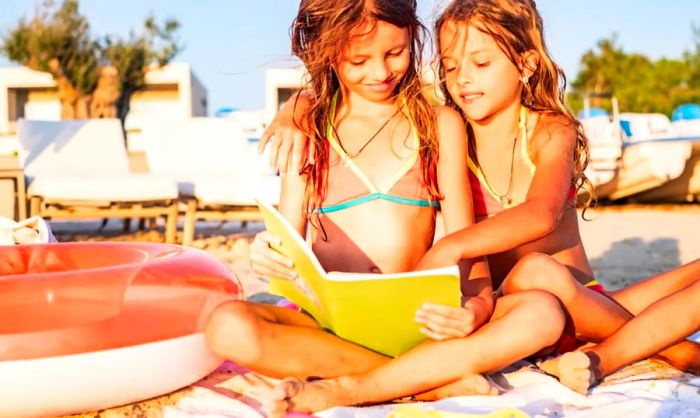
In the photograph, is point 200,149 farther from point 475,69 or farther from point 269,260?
point 269,260

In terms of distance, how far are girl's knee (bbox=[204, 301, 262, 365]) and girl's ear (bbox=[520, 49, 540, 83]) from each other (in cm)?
126

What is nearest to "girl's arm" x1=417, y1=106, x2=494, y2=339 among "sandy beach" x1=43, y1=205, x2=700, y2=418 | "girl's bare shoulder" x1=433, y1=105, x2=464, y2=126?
"girl's bare shoulder" x1=433, y1=105, x2=464, y2=126

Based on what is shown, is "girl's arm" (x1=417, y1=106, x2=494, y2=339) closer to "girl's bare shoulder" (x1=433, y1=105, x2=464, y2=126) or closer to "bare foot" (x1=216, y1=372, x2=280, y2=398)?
"girl's bare shoulder" (x1=433, y1=105, x2=464, y2=126)

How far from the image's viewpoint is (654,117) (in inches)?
519

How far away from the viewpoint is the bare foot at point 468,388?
2225mm

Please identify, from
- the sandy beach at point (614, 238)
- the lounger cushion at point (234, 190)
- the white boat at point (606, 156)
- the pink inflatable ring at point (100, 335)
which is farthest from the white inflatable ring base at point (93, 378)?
the white boat at point (606, 156)

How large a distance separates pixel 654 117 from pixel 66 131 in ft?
31.5

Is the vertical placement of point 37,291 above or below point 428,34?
below

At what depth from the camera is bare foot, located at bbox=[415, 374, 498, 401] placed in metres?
2.22

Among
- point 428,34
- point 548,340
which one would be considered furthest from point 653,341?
point 428,34

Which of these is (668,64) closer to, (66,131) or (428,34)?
(66,131)

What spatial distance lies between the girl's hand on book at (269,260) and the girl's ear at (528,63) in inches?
42.3

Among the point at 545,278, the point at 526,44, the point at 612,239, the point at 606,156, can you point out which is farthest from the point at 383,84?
the point at 606,156

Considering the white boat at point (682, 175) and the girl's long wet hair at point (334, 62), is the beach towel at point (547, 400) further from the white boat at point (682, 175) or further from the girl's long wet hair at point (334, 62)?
the white boat at point (682, 175)
